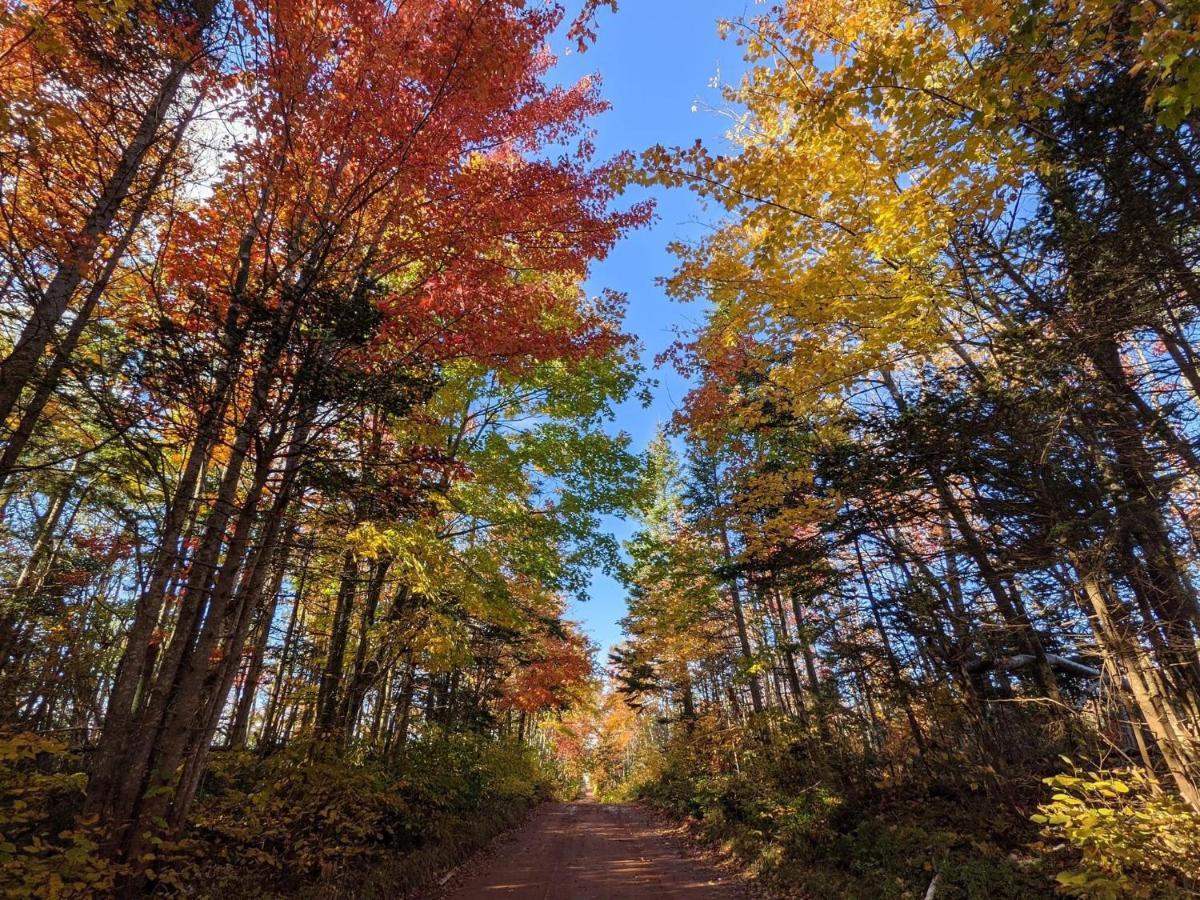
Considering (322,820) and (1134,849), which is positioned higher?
(1134,849)

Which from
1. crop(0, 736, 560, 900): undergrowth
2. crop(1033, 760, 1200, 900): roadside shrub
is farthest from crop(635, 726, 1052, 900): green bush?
crop(0, 736, 560, 900): undergrowth

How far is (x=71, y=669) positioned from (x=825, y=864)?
1481cm

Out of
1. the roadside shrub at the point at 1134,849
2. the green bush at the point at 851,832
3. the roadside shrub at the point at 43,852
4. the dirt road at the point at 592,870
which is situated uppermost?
the roadside shrub at the point at 43,852

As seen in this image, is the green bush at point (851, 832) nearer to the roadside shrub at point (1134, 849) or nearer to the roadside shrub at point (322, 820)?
the roadside shrub at point (1134, 849)

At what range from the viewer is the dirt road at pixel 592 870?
782cm

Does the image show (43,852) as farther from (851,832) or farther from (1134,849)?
(851,832)

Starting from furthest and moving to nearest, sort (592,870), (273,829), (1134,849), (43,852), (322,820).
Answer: (592,870)
(322,820)
(273,829)
(43,852)
(1134,849)

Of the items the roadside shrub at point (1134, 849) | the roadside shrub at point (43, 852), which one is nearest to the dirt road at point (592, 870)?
the roadside shrub at point (43, 852)

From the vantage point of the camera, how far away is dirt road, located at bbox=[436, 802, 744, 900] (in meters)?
7.82

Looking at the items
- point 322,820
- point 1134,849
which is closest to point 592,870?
point 322,820

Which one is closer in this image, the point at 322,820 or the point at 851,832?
the point at 322,820

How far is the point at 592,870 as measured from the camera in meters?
9.34

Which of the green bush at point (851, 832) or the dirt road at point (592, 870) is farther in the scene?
the dirt road at point (592, 870)

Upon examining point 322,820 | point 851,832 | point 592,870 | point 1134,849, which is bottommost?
point 592,870
